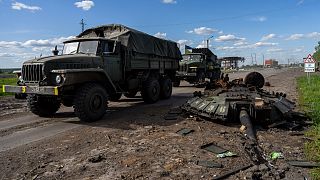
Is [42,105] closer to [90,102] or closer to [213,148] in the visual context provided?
[90,102]

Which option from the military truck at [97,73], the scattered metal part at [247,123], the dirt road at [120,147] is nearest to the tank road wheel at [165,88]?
the military truck at [97,73]

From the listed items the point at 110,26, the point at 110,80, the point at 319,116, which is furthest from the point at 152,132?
the point at 110,26

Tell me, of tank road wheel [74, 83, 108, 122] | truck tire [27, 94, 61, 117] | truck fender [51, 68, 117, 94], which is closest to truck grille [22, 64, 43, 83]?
truck fender [51, 68, 117, 94]

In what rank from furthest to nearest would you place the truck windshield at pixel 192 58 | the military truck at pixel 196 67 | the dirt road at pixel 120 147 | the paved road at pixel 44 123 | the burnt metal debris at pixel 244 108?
the truck windshield at pixel 192 58 → the military truck at pixel 196 67 → the burnt metal debris at pixel 244 108 → the paved road at pixel 44 123 → the dirt road at pixel 120 147

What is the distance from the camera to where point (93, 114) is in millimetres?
9562

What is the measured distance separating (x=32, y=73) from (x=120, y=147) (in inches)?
163

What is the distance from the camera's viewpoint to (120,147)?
675cm

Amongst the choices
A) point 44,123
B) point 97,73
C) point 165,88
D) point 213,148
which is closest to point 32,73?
point 44,123

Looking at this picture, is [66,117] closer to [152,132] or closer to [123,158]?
[152,132]

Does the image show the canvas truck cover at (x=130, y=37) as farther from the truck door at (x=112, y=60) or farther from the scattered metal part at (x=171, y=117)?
the scattered metal part at (x=171, y=117)

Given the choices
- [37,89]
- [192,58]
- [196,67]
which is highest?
[192,58]

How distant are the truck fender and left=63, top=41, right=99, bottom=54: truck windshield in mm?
948

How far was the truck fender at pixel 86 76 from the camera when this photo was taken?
29.6 feet

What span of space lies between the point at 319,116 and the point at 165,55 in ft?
24.2
